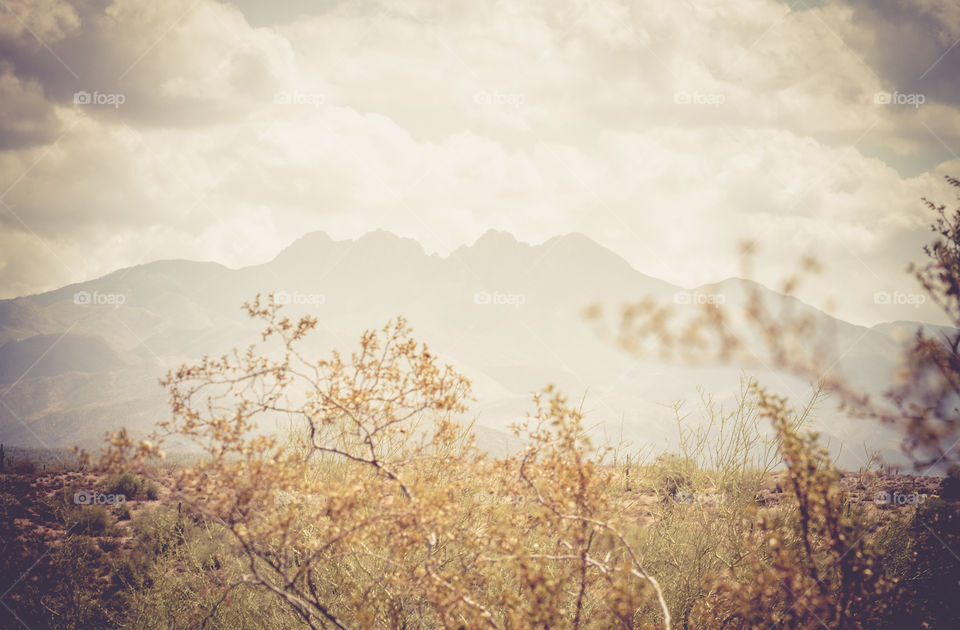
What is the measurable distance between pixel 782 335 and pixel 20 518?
13201mm

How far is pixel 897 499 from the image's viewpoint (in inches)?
289

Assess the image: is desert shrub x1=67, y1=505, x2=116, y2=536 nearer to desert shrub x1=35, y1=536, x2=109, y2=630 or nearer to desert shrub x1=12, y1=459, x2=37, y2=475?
desert shrub x1=35, y1=536, x2=109, y2=630

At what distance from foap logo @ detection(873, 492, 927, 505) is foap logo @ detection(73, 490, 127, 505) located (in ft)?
49.8

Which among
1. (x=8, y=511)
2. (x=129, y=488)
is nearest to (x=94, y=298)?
(x=129, y=488)

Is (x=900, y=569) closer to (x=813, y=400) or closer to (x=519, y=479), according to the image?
(x=813, y=400)

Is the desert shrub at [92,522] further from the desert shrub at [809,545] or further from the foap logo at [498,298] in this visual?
the foap logo at [498,298]

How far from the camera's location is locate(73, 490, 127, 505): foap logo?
9605 millimetres

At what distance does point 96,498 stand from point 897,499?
51.1ft

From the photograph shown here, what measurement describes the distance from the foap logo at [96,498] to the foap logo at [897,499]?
597 inches

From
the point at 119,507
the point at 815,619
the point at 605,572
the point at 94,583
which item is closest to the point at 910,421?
the point at 815,619

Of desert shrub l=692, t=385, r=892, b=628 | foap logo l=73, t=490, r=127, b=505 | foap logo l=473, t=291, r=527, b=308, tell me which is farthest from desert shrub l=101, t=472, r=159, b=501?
desert shrub l=692, t=385, r=892, b=628

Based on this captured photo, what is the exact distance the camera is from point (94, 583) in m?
6.79

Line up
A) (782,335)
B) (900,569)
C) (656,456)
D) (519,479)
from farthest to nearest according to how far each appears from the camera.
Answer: (656,456), (900,569), (519,479), (782,335)

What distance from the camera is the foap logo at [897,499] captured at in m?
7.37
